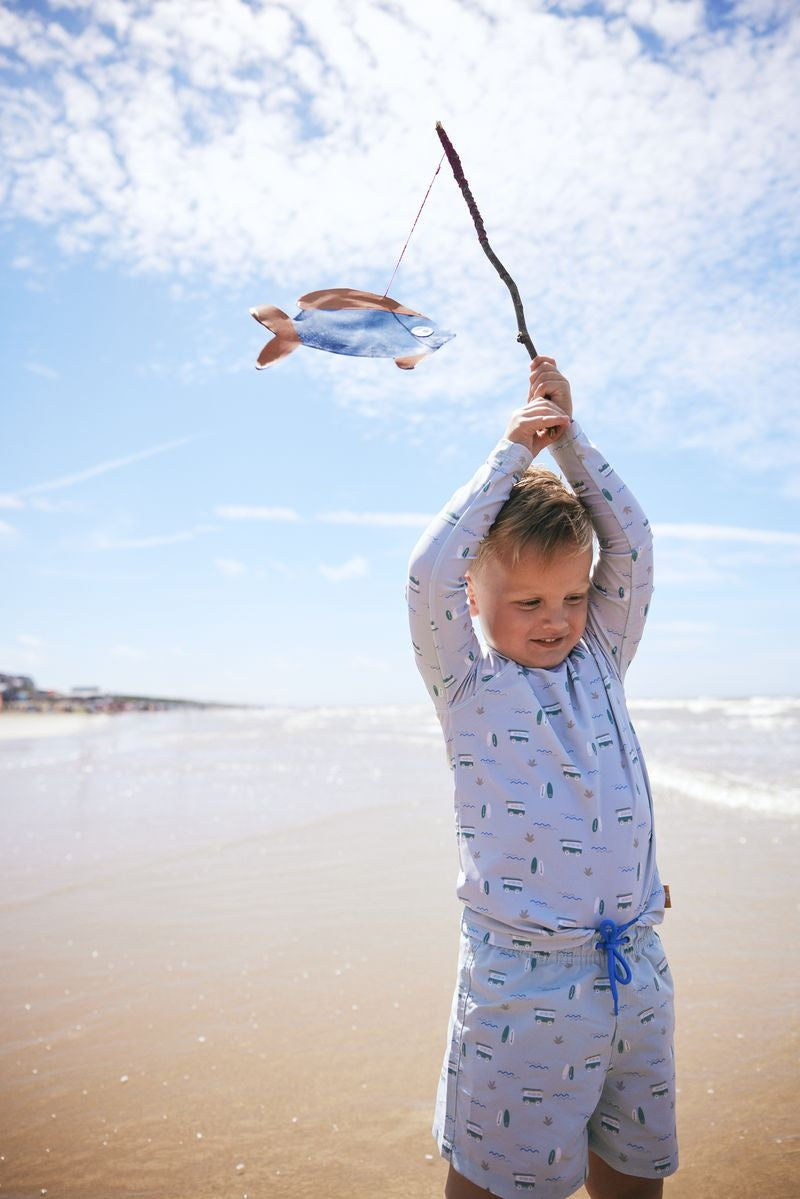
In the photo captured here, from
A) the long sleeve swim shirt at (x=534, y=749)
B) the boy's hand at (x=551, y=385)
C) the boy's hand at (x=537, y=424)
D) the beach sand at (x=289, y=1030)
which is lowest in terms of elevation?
the beach sand at (x=289, y=1030)

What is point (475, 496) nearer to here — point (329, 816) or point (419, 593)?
point (419, 593)

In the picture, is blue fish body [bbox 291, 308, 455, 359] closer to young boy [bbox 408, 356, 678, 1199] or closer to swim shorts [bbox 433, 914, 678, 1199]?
young boy [bbox 408, 356, 678, 1199]

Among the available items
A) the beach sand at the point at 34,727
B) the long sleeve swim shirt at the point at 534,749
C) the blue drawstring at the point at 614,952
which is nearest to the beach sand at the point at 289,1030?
the blue drawstring at the point at 614,952

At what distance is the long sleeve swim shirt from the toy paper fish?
463 millimetres

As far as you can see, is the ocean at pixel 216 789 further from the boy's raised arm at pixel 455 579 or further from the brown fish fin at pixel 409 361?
the brown fish fin at pixel 409 361

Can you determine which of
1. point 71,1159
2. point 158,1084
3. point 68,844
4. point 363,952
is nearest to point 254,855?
point 68,844

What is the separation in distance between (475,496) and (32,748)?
15.6 meters

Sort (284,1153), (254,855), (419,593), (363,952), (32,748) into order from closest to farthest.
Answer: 1. (419,593)
2. (284,1153)
3. (363,952)
4. (254,855)
5. (32,748)

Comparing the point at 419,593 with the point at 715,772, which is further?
the point at 715,772

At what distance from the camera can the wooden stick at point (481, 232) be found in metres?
2.12

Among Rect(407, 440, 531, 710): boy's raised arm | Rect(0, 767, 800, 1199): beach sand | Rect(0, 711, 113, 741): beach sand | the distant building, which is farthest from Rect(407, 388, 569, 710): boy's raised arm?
the distant building

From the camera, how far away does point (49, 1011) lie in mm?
3496

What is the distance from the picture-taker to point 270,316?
2.21m

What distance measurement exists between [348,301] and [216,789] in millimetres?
7704
